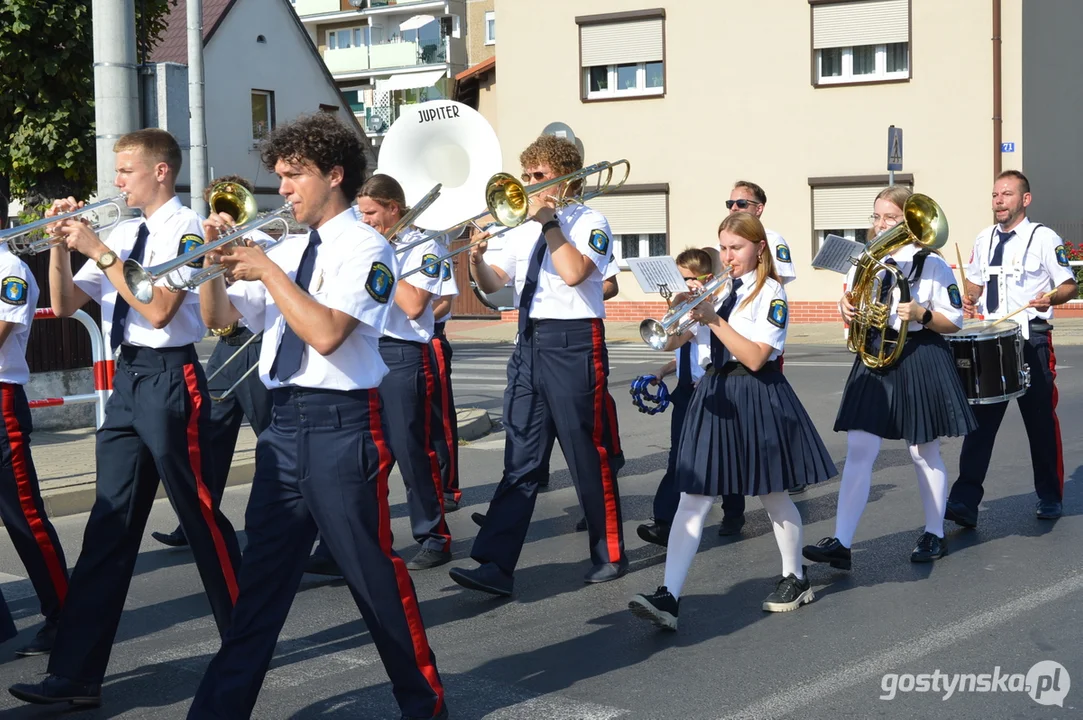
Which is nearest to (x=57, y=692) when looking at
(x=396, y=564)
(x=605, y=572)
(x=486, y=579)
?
(x=396, y=564)

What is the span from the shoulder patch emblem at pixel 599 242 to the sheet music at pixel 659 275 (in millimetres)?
642

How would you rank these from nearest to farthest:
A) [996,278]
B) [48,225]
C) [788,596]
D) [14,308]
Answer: [48,225], [14,308], [788,596], [996,278]

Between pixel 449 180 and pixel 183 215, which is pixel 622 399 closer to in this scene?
pixel 449 180

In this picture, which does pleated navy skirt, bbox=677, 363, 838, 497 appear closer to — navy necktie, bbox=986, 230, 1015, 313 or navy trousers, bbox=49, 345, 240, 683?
navy trousers, bbox=49, 345, 240, 683

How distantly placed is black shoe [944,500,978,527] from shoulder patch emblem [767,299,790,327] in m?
2.21

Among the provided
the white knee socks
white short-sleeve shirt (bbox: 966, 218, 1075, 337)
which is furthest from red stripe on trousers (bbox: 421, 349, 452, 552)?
white short-sleeve shirt (bbox: 966, 218, 1075, 337)

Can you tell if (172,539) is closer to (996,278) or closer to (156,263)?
(156,263)

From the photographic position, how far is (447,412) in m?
7.85

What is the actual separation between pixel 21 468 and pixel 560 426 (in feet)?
7.59

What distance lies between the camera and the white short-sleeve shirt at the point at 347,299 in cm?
397

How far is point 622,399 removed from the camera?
13672 millimetres

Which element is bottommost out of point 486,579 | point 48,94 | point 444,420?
point 486,579

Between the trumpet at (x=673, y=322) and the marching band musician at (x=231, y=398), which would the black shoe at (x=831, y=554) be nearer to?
the trumpet at (x=673, y=322)

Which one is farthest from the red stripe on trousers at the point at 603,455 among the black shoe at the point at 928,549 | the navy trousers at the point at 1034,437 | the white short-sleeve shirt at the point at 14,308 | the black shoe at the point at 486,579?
the white short-sleeve shirt at the point at 14,308
